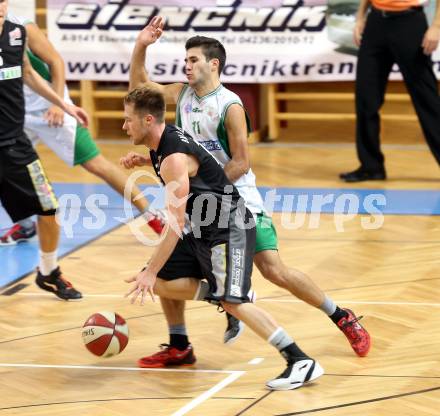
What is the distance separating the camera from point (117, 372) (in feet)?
19.1

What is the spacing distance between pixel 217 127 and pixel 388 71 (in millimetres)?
4602

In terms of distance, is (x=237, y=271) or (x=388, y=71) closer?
(x=237, y=271)

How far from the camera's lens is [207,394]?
542cm

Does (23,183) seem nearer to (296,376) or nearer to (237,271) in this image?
(237,271)

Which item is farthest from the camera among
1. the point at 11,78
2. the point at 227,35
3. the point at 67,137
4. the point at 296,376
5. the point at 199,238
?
the point at 227,35

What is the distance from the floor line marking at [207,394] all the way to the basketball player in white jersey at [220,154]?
0.35 meters

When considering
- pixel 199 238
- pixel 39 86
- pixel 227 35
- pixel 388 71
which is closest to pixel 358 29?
pixel 388 71

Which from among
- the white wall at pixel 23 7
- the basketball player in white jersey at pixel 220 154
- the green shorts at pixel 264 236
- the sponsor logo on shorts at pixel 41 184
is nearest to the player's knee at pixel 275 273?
the basketball player in white jersey at pixel 220 154

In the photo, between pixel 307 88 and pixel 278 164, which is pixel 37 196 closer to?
pixel 278 164

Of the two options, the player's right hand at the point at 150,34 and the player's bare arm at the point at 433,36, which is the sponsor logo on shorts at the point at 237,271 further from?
the player's bare arm at the point at 433,36

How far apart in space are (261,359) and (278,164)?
566 cm

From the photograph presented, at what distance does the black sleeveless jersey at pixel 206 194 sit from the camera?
5.43 meters

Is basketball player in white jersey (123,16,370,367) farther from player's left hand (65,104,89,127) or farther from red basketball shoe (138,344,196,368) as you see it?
player's left hand (65,104,89,127)

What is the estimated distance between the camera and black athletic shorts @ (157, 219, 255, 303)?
545 centimetres
